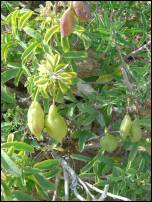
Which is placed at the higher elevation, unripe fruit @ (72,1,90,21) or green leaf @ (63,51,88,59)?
unripe fruit @ (72,1,90,21)

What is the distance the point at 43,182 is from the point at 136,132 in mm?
368

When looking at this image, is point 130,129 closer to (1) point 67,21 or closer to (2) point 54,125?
(2) point 54,125

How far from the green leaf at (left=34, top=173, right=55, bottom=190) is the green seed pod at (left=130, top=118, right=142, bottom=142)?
0.32m

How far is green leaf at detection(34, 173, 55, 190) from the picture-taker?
1.56 meters

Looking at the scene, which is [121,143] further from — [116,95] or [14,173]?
[14,173]

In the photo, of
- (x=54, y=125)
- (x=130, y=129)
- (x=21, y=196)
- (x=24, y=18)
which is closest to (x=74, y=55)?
(x=24, y=18)

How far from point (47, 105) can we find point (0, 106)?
0.28 metres

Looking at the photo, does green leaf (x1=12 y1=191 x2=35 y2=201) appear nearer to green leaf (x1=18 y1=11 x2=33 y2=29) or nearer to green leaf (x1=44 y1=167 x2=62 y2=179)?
green leaf (x1=44 y1=167 x2=62 y2=179)

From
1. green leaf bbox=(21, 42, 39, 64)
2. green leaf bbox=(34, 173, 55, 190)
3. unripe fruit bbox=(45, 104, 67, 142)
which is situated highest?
green leaf bbox=(21, 42, 39, 64)

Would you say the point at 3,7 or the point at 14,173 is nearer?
the point at 14,173

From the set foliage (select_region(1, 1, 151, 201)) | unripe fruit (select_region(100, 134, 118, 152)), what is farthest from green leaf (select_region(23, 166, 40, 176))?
unripe fruit (select_region(100, 134, 118, 152))

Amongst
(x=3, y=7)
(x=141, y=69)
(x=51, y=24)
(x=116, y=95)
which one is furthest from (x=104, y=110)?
(x=3, y=7)

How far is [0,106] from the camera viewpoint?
1.97m

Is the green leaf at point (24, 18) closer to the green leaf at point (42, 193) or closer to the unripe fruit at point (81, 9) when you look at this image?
the unripe fruit at point (81, 9)
